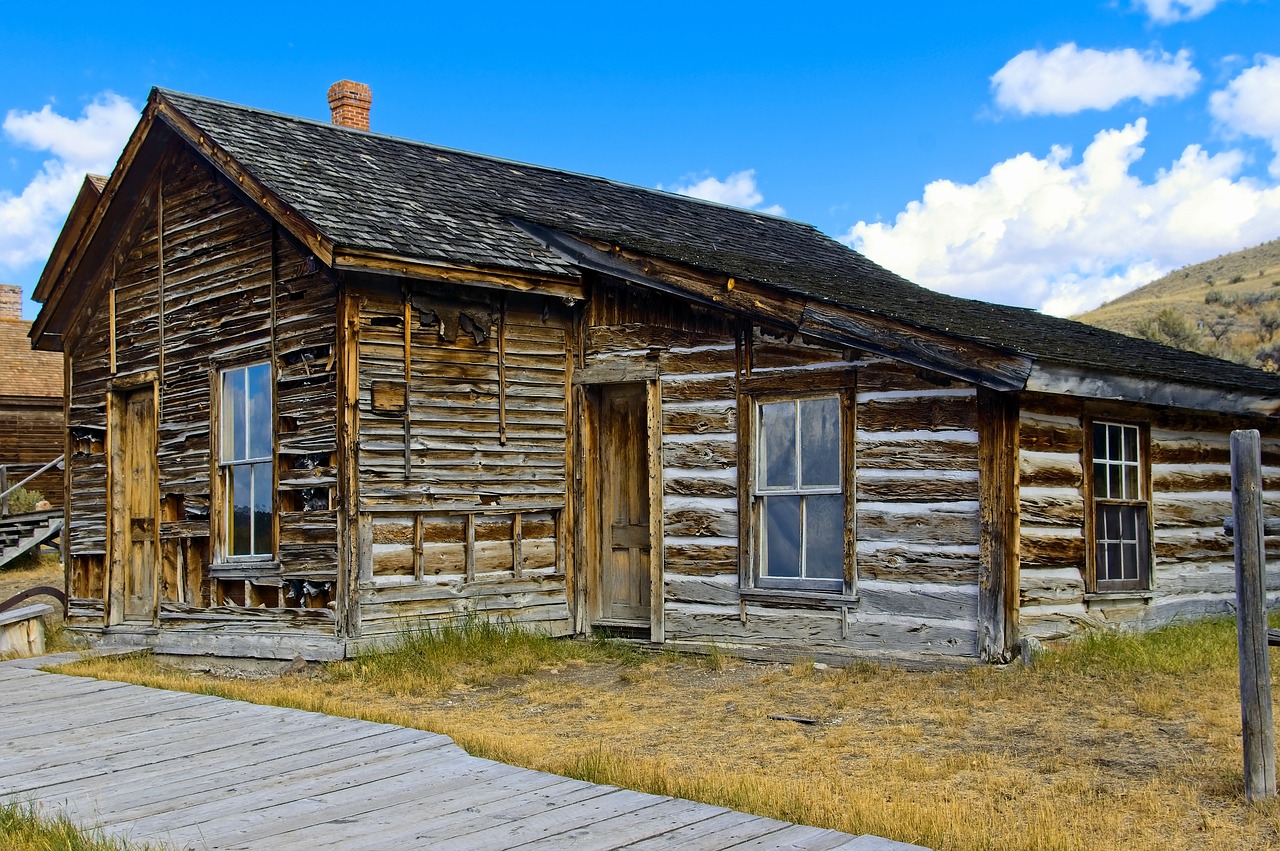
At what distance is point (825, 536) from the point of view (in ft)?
34.2

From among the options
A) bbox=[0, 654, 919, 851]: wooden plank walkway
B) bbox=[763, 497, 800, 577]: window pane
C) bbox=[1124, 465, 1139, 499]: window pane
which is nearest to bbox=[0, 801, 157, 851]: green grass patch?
bbox=[0, 654, 919, 851]: wooden plank walkway

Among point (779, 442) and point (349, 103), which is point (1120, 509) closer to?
point (779, 442)

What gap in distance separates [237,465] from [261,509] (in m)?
0.64

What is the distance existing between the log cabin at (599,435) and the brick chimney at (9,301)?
81.9ft

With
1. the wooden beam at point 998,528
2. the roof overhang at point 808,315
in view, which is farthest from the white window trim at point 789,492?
the wooden beam at point 998,528

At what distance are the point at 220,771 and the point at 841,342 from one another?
599 cm

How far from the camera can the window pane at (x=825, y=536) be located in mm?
10328

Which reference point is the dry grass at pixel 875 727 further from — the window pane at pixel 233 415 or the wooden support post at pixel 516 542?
the window pane at pixel 233 415

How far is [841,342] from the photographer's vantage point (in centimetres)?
1001

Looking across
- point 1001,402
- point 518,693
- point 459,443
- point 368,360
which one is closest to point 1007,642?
point 1001,402

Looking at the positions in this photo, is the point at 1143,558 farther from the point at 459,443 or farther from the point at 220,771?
the point at 220,771

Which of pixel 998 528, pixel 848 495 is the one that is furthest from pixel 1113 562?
pixel 848 495

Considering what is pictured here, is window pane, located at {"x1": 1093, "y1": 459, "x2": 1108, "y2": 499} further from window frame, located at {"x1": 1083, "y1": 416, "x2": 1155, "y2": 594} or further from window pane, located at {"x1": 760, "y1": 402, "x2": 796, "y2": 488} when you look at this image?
window pane, located at {"x1": 760, "y1": 402, "x2": 796, "y2": 488}

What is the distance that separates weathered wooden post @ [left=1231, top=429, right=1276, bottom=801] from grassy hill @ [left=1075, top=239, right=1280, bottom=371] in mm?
31225
